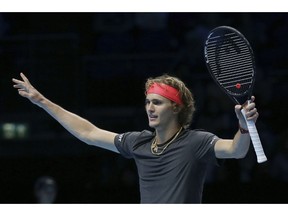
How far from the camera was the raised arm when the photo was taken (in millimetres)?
6016

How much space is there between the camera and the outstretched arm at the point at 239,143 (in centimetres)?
508

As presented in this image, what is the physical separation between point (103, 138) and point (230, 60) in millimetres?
911

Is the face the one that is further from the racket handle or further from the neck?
the racket handle

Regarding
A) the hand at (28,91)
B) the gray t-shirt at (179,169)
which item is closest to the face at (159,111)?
the gray t-shirt at (179,169)

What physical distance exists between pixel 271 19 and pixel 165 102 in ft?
16.8

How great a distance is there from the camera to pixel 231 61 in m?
5.72

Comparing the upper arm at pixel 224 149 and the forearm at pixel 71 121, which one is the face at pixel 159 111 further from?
the forearm at pixel 71 121

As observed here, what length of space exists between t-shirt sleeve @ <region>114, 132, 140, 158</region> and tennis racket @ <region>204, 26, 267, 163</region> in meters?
0.58

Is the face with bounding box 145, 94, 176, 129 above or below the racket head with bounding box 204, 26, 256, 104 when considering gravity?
below

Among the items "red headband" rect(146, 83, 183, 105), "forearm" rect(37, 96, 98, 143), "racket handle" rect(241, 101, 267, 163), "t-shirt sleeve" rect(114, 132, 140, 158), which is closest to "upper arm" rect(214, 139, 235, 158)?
"racket handle" rect(241, 101, 267, 163)

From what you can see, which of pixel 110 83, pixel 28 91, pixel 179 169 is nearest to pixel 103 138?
pixel 28 91

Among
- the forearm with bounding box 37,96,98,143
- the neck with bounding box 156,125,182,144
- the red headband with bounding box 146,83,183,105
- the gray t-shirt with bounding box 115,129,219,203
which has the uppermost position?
the red headband with bounding box 146,83,183,105

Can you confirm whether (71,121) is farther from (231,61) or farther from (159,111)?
(231,61)
